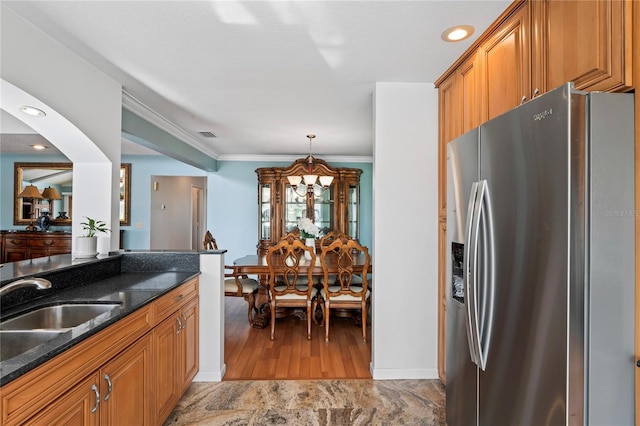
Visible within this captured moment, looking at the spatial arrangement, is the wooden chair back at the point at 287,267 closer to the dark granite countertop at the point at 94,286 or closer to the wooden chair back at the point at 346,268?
the wooden chair back at the point at 346,268

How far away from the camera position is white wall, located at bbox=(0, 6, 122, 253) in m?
1.75

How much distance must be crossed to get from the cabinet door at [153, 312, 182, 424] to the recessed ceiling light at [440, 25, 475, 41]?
2335mm

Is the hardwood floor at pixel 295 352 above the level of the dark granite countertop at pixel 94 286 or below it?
below

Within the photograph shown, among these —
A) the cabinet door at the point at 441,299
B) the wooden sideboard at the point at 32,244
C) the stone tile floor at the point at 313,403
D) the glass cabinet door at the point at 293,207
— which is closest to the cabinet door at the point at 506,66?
the cabinet door at the point at 441,299

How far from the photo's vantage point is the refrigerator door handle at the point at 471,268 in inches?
54.4

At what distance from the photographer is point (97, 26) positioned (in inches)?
70.9

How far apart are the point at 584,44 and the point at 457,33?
0.86 meters

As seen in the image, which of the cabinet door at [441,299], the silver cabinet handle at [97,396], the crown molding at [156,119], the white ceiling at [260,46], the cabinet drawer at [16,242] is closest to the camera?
the silver cabinet handle at [97,396]

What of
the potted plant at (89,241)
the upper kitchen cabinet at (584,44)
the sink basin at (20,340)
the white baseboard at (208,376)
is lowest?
the white baseboard at (208,376)

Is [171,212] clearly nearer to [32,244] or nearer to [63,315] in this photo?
[32,244]

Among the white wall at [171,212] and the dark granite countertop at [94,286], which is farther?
the white wall at [171,212]

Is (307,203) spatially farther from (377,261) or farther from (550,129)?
(550,129)

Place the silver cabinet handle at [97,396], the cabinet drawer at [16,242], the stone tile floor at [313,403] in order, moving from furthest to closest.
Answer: the cabinet drawer at [16,242], the stone tile floor at [313,403], the silver cabinet handle at [97,396]

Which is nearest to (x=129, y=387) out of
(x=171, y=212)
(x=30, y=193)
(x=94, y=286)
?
(x=94, y=286)
